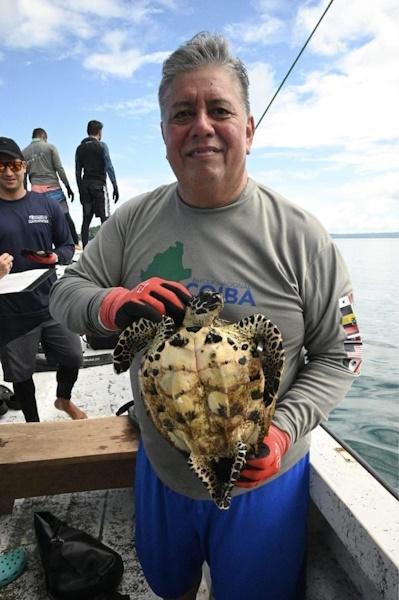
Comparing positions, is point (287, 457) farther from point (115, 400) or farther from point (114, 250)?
point (115, 400)

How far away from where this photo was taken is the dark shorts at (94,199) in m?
8.01

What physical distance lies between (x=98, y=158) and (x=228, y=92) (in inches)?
273

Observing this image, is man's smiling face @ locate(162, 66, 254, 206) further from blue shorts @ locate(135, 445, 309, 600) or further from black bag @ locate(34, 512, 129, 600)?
black bag @ locate(34, 512, 129, 600)

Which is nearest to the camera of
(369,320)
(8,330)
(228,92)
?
(228,92)

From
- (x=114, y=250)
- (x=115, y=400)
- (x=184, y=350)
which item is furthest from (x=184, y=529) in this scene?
(x=115, y=400)

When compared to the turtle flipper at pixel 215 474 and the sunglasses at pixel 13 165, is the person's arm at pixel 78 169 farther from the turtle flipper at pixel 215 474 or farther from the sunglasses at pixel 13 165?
the turtle flipper at pixel 215 474

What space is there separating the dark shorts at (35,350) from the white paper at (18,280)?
17.1 inches

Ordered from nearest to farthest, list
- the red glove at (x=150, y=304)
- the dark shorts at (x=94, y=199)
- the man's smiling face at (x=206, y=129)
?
the red glove at (x=150, y=304) → the man's smiling face at (x=206, y=129) → the dark shorts at (x=94, y=199)

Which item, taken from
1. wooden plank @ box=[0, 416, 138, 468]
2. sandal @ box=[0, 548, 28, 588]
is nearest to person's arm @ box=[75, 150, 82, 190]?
wooden plank @ box=[0, 416, 138, 468]

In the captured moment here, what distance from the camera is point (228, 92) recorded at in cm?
141

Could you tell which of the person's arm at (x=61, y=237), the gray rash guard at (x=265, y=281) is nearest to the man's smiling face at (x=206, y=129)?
the gray rash guard at (x=265, y=281)

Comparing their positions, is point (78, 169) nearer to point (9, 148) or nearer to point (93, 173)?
point (93, 173)

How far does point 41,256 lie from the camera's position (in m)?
3.31

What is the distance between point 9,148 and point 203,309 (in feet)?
8.75
